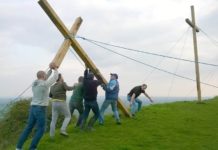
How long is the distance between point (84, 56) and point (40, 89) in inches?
194

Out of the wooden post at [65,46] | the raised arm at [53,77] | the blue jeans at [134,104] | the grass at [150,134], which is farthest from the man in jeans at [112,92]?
the raised arm at [53,77]

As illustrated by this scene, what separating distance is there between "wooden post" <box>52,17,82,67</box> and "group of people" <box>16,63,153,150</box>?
0.60 meters

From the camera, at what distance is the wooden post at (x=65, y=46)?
56.2 feet

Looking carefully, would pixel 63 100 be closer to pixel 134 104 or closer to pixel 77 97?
pixel 77 97

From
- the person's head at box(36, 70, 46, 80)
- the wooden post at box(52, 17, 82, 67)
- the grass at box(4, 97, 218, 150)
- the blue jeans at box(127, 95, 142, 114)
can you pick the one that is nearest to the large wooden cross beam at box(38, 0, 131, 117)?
the wooden post at box(52, 17, 82, 67)

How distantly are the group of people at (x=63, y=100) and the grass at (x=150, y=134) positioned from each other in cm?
62

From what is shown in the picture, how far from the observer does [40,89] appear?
581 inches

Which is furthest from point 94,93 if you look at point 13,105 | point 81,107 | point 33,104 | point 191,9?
point 13,105

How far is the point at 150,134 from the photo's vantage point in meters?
18.7

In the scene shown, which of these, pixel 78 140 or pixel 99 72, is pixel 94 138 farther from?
A: pixel 99 72

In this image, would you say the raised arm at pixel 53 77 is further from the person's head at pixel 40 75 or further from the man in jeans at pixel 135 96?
the man in jeans at pixel 135 96

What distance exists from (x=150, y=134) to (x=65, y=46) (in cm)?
531

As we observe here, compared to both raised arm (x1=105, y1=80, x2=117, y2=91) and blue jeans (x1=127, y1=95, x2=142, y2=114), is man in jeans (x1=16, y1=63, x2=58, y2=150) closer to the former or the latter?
raised arm (x1=105, y1=80, x2=117, y2=91)

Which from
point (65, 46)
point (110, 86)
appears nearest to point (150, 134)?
point (110, 86)
